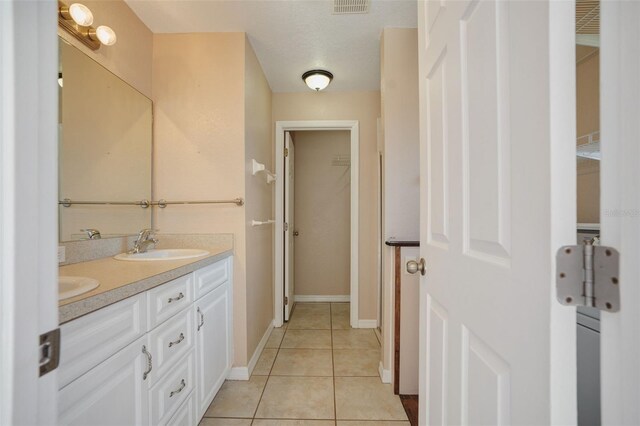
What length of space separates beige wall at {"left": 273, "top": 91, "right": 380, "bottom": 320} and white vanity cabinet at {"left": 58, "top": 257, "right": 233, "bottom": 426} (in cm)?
155

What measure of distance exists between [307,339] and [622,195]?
2.50 m

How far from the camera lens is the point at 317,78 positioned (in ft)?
7.64

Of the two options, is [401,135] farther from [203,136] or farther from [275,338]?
[275,338]

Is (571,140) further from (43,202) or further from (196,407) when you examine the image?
(196,407)

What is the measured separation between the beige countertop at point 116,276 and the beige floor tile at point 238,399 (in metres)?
0.89

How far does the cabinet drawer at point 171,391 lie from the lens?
1.03m

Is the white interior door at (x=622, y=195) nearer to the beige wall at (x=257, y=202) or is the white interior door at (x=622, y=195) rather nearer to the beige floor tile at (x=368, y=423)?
the beige floor tile at (x=368, y=423)

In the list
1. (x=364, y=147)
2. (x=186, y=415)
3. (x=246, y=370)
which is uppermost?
(x=364, y=147)

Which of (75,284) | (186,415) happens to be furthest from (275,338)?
(75,284)

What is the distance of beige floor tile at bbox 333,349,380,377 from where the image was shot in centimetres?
193

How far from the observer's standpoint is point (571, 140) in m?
0.38

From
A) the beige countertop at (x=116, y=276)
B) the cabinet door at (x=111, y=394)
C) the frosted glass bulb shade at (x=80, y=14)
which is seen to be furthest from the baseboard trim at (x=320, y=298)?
the frosted glass bulb shade at (x=80, y=14)

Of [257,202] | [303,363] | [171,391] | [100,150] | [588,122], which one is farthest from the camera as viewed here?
[257,202]

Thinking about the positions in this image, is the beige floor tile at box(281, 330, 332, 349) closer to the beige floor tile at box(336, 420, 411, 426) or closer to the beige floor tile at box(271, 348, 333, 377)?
the beige floor tile at box(271, 348, 333, 377)
